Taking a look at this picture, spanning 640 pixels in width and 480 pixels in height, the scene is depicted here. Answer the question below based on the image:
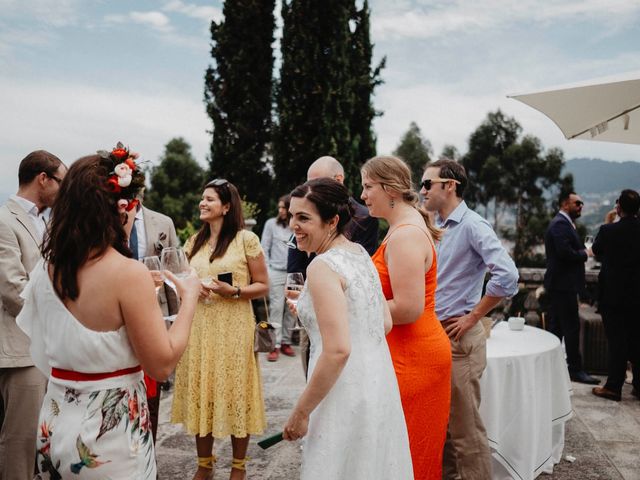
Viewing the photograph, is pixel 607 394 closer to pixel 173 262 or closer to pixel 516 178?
pixel 173 262

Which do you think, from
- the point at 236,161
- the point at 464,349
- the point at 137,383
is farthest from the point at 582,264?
the point at 236,161

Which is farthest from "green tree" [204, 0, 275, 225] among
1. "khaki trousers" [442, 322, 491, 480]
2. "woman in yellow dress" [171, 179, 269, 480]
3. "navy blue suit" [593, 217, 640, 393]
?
"khaki trousers" [442, 322, 491, 480]

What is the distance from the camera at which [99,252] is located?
5.53ft

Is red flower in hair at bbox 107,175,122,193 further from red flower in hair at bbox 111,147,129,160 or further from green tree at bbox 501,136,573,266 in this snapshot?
green tree at bbox 501,136,573,266

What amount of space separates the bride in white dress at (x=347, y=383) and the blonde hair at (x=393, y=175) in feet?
2.05

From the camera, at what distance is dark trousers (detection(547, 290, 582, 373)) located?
21.1 feet

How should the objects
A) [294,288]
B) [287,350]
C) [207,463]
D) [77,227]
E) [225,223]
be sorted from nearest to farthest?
[77,227]
[294,288]
[207,463]
[225,223]
[287,350]

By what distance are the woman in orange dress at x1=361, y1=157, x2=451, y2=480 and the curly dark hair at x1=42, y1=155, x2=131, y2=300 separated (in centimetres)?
127

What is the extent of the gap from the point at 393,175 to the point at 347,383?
1.13 meters

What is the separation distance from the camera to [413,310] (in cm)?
239

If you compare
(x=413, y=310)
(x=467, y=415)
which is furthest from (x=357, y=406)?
(x=467, y=415)

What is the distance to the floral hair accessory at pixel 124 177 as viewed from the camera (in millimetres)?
1777

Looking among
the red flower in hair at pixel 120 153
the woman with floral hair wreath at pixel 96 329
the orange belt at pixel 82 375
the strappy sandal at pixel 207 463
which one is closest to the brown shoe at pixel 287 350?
the strappy sandal at pixel 207 463

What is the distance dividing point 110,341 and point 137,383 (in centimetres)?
26
